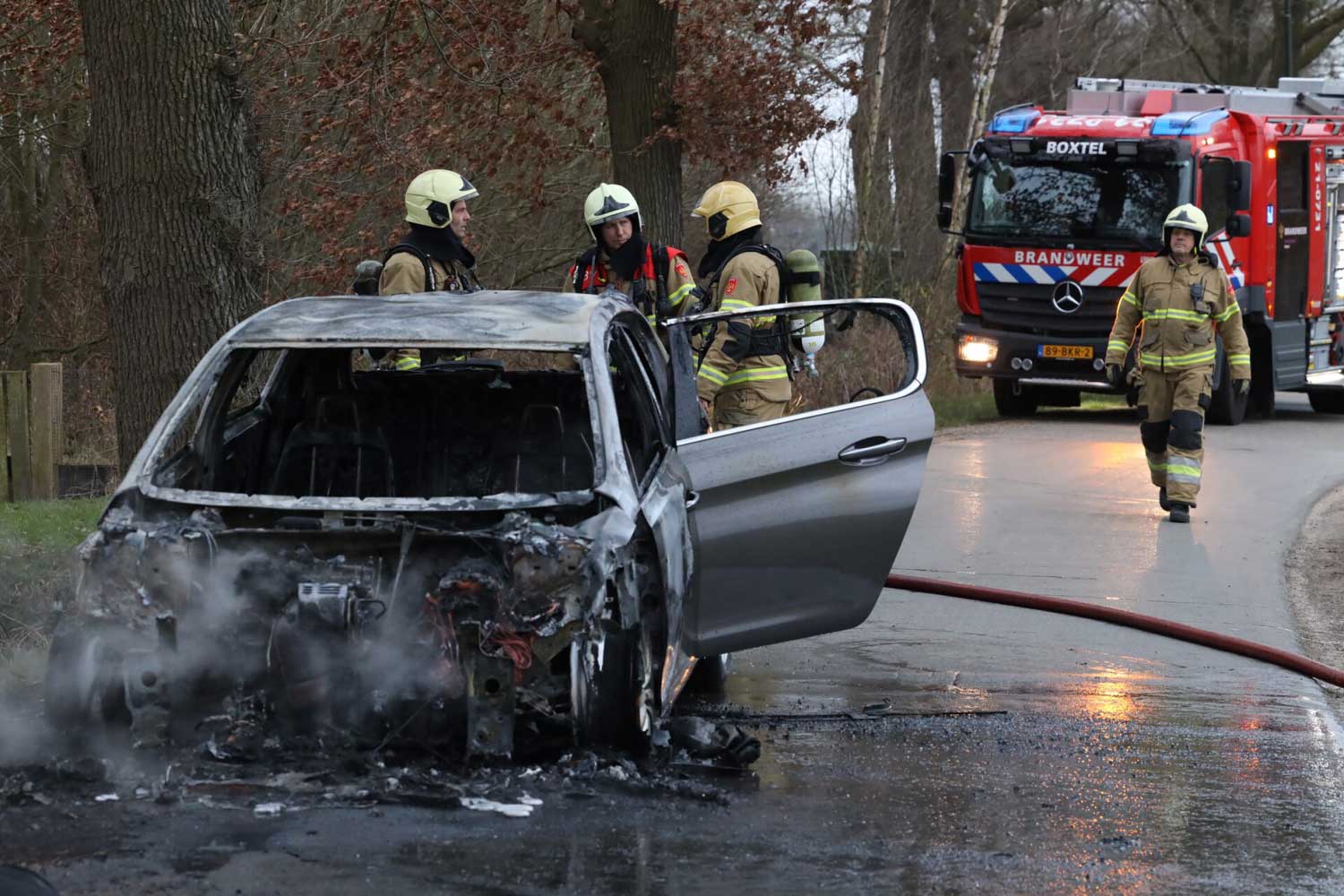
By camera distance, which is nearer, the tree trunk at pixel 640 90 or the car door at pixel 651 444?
the car door at pixel 651 444

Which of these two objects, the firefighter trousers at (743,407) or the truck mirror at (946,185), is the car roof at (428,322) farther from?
the truck mirror at (946,185)

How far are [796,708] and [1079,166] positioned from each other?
1291 cm

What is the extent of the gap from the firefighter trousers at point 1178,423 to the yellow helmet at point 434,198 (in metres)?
5.51

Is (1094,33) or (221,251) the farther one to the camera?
(1094,33)

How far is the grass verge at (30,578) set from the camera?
6.95 meters

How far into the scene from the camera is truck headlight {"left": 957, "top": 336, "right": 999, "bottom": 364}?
1914 centimetres

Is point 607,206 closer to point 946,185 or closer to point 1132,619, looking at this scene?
point 1132,619

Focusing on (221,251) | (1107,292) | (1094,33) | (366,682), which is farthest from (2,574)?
(1094,33)

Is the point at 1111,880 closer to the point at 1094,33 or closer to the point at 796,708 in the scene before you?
the point at 796,708

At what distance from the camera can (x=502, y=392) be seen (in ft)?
22.7

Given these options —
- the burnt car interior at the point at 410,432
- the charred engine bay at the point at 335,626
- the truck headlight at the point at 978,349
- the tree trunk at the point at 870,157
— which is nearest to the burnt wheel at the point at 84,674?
the charred engine bay at the point at 335,626

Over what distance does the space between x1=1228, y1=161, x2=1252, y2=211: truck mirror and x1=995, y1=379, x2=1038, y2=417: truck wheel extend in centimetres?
280

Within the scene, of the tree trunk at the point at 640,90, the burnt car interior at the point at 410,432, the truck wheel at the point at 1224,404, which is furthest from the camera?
the truck wheel at the point at 1224,404

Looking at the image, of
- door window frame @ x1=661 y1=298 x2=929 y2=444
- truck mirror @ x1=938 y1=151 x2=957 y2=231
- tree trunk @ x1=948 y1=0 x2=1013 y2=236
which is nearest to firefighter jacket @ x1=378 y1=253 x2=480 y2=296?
door window frame @ x1=661 y1=298 x2=929 y2=444
